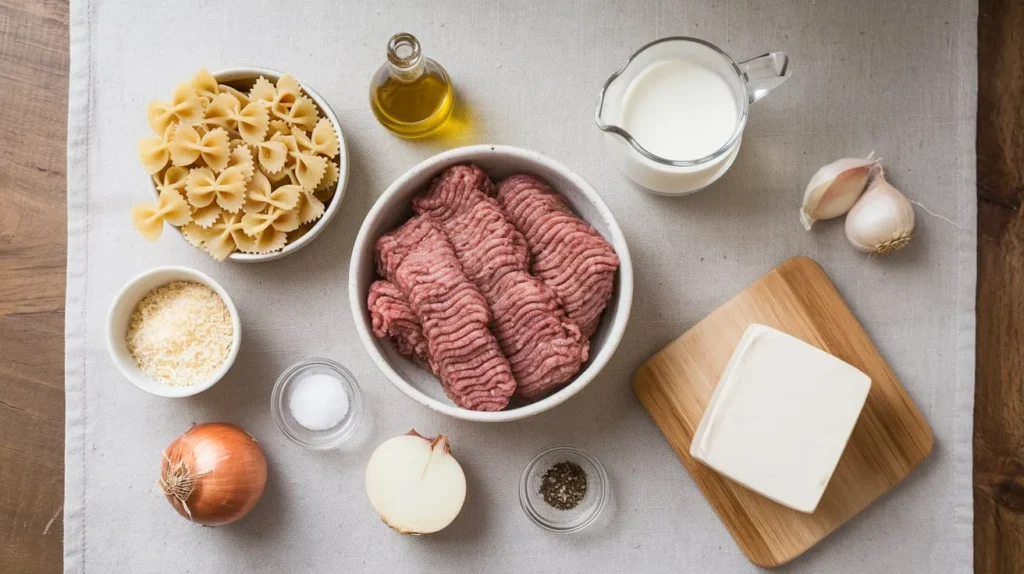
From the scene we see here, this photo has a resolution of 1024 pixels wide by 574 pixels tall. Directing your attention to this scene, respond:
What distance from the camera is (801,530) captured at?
4.80 ft

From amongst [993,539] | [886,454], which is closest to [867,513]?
[886,454]

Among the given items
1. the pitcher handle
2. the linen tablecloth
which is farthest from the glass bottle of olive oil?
the pitcher handle

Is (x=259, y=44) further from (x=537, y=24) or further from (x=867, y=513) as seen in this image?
(x=867, y=513)

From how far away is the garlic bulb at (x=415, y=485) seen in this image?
1.42 m

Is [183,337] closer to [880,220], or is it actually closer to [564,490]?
[564,490]

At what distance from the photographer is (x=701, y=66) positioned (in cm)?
141

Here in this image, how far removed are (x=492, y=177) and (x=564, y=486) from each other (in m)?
0.59

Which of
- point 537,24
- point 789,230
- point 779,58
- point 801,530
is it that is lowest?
point 801,530

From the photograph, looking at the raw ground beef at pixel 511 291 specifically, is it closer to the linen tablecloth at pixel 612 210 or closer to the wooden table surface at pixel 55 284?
the linen tablecloth at pixel 612 210

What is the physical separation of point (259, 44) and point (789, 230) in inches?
42.3

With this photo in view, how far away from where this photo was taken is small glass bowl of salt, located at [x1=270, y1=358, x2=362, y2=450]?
4.77 feet

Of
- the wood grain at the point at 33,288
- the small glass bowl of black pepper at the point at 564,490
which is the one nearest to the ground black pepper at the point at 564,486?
the small glass bowl of black pepper at the point at 564,490

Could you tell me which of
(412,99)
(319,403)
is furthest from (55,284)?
(412,99)

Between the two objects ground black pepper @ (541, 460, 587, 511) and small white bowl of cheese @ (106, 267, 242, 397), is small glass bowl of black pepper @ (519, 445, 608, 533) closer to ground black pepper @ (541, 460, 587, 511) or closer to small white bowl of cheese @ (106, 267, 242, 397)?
ground black pepper @ (541, 460, 587, 511)
